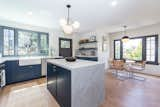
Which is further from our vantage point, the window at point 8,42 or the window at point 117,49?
the window at point 117,49

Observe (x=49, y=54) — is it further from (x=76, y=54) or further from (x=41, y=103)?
(x=41, y=103)

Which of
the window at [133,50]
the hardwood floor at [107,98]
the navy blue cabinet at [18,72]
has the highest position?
the window at [133,50]

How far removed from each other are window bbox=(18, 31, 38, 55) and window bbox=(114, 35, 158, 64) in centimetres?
490

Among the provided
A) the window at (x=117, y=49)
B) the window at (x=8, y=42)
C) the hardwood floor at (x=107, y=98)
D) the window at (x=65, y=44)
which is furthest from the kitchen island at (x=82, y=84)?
the window at (x=117, y=49)

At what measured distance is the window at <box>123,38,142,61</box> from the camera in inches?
211

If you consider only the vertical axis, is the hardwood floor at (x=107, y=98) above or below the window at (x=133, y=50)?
below

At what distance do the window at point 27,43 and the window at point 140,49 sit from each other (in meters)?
4.90

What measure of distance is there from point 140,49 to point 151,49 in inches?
20.0

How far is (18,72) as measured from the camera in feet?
11.9

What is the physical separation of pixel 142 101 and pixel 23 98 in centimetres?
296

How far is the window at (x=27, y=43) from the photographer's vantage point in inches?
170

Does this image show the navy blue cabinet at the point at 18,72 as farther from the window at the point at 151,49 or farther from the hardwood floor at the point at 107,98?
the window at the point at 151,49

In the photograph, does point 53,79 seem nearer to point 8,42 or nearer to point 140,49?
point 8,42

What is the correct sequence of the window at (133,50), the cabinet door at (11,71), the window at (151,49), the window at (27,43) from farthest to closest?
the window at (133,50), the window at (151,49), the window at (27,43), the cabinet door at (11,71)
